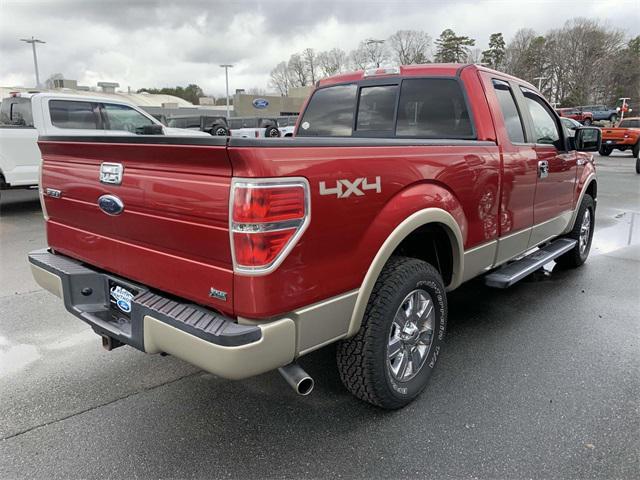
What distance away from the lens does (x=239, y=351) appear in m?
1.96

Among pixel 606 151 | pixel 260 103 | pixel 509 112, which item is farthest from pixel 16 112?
pixel 260 103

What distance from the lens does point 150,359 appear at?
342 cm

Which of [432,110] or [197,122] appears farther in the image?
[197,122]

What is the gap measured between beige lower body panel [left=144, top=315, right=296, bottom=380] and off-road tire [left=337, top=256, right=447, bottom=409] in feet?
1.70

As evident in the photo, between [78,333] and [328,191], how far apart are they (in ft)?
9.10

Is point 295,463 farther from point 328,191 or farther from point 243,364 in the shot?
point 328,191

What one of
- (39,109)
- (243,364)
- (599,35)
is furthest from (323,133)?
(599,35)

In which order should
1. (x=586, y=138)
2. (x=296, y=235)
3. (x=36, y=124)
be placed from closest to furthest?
(x=296, y=235) → (x=586, y=138) → (x=36, y=124)

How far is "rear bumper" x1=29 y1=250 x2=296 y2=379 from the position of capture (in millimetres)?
1983

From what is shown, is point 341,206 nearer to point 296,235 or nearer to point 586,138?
point 296,235

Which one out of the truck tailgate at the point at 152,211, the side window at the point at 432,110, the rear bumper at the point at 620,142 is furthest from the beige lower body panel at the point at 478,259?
the rear bumper at the point at 620,142

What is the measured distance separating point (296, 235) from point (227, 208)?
0.30 meters

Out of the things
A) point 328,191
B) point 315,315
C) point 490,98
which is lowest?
point 315,315

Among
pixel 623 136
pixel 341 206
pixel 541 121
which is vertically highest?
pixel 541 121
